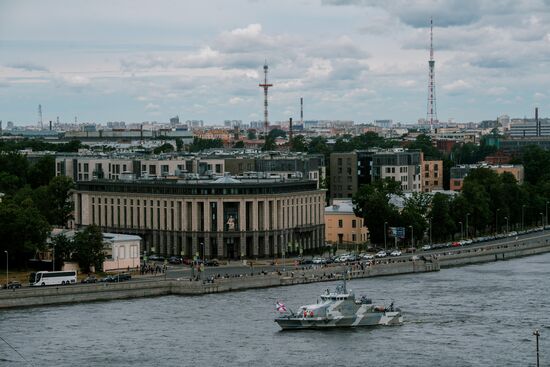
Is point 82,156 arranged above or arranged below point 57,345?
above

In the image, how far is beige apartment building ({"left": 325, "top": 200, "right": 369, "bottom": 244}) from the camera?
105 metres

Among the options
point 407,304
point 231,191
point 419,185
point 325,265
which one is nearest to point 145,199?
point 231,191

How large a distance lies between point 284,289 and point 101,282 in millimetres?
10161

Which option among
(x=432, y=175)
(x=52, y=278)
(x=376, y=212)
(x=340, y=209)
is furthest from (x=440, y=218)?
(x=432, y=175)

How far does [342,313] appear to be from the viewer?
65250mm

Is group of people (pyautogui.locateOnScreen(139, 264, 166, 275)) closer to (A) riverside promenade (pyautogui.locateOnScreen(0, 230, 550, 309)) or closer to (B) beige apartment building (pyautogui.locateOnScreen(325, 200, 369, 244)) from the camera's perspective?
(A) riverside promenade (pyautogui.locateOnScreen(0, 230, 550, 309))

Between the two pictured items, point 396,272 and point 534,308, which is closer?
point 534,308

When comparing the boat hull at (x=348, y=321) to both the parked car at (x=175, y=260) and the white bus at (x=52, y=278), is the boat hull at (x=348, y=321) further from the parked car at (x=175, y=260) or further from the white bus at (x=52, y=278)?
the parked car at (x=175, y=260)

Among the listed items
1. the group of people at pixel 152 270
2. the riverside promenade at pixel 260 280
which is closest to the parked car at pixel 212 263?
the group of people at pixel 152 270

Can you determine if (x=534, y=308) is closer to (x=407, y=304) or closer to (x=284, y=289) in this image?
(x=407, y=304)

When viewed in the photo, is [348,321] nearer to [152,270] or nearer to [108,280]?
[108,280]

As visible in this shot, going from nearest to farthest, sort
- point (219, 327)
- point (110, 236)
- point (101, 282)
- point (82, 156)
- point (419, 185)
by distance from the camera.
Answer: point (219, 327), point (101, 282), point (110, 236), point (82, 156), point (419, 185)

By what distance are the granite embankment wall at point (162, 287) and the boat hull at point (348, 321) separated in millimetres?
10377

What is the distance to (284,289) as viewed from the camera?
78.1m
